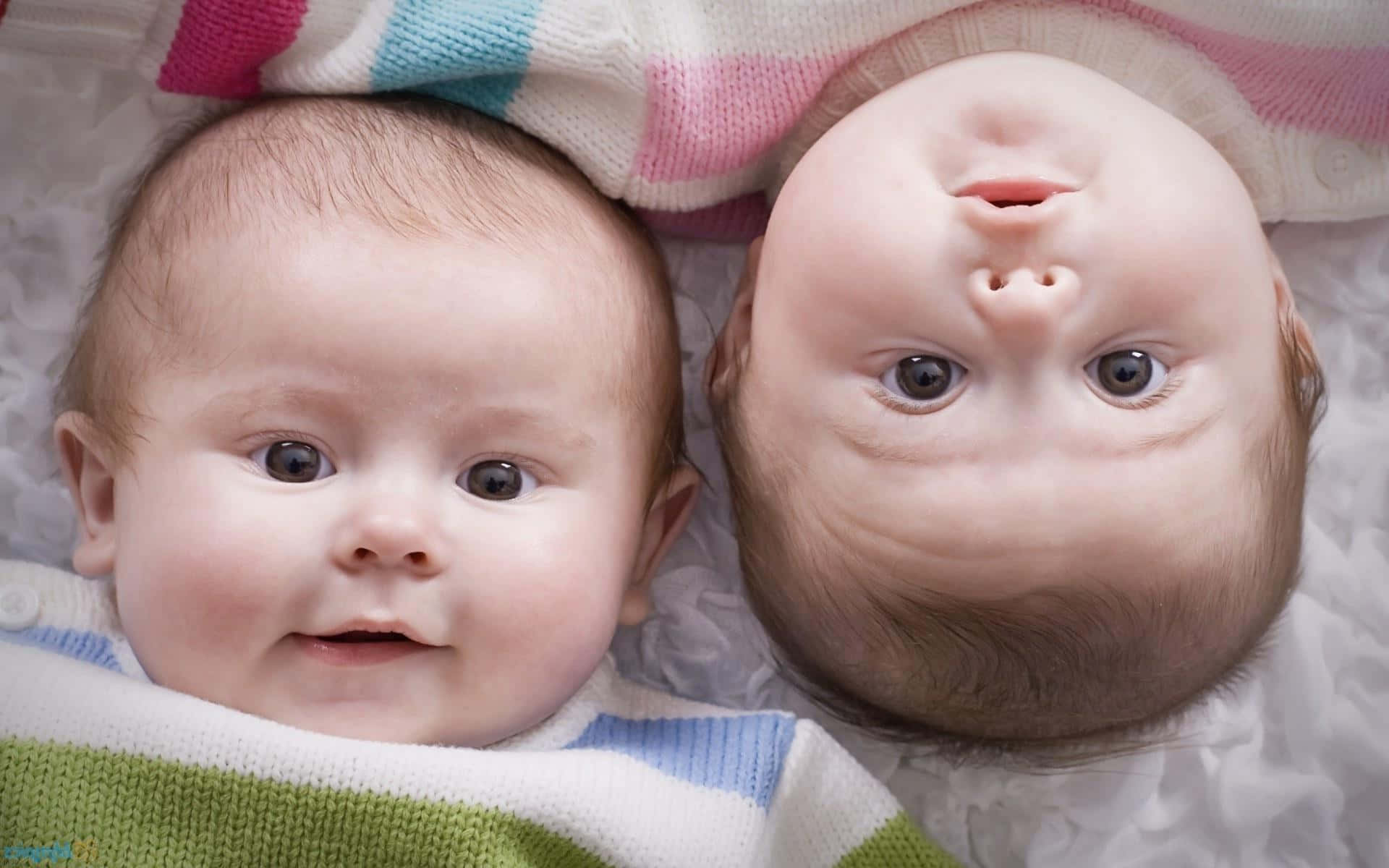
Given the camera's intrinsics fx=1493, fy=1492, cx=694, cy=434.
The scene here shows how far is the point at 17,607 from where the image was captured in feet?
4.69

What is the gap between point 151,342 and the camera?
134 cm

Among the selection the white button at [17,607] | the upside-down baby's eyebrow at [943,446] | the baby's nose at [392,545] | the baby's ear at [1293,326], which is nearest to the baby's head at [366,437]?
the baby's nose at [392,545]

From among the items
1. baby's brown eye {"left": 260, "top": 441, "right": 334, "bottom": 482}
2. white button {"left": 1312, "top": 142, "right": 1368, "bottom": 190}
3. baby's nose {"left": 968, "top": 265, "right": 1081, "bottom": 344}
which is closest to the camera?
baby's nose {"left": 968, "top": 265, "right": 1081, "bottom": 344}

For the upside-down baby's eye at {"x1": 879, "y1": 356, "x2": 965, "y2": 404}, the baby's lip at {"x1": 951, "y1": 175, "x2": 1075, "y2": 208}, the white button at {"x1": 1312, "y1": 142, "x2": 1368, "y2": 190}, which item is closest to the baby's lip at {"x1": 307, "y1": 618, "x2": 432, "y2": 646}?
the upside-down baby's eye at {"x1": 879, "y1": 356, "x2": 965, "y2": 404}

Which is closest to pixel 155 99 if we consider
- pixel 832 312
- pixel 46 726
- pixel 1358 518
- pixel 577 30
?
pixel 577 30

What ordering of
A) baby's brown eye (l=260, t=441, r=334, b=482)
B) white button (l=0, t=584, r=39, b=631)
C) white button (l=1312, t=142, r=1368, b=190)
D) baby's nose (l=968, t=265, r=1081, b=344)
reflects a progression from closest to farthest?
1. baby's nose (l=968, t=265, r=1081, b=344)
2. baby's brown eye (l=260, t=441, r=334, b=482)
3. white button (l=0, t=584, r=39, b=631)
4. white button (l=1312, t=142, r=1368, b=190)

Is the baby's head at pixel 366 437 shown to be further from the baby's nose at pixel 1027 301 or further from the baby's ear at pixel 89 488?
the baby's nose at pixel 1027 301

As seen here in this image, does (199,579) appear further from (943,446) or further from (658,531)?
(943,446)

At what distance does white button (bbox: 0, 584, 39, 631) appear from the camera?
142 centimetres

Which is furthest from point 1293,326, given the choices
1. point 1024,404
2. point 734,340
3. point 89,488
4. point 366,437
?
point 89,488

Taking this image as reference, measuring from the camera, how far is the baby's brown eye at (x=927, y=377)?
4.15ft

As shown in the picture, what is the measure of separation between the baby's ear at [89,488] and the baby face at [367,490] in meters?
0.07

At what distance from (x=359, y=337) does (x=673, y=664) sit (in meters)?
0.54

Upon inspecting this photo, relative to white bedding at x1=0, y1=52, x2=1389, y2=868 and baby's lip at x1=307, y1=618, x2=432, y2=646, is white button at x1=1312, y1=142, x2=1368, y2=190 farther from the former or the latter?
baby's lip at x1=307, y1=618, x2=432, y2=646
